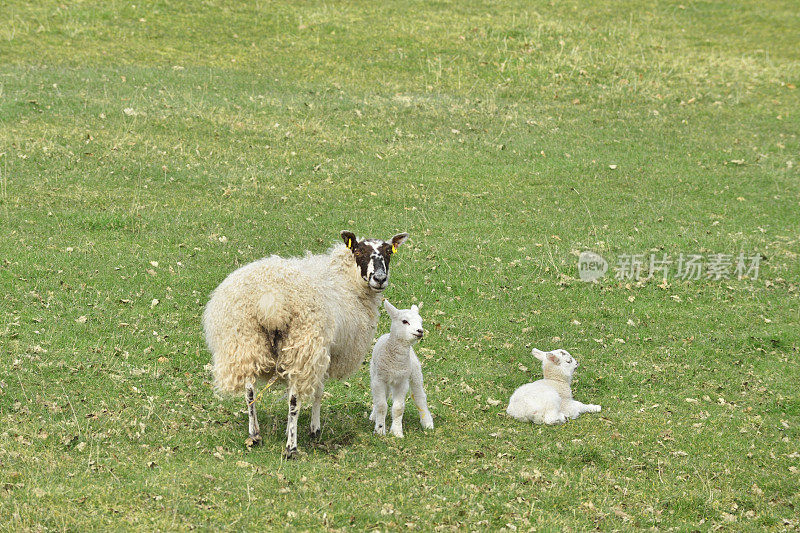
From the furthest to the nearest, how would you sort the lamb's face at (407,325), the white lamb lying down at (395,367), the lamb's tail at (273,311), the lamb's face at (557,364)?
the lamb's face at (557,364)
the white lamb lying down at (395,367)
the lamb's face at (407,325)
the lamb's tail at (273,311)

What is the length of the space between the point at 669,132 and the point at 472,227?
10.9m

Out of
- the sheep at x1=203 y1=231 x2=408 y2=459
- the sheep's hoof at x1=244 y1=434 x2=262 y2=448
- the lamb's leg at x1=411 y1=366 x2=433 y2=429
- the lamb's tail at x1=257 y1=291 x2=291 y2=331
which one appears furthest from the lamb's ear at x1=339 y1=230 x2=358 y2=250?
the sheep's hoof at x1=244 y1=434 x2=262 y2=448

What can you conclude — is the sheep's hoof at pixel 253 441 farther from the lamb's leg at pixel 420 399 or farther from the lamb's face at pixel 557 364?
the lamb's face at pixel 557 364

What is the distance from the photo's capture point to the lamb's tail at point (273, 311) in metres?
11.2

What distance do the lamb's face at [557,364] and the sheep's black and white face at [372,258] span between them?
2905 millimetres

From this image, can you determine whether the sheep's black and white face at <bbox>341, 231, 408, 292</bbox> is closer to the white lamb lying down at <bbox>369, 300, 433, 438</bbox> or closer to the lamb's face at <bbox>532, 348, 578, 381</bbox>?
the white lamb lying down at <bbox>369, 300, 433, 438</bbox>

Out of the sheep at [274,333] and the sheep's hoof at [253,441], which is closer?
the sheep at [274,333]

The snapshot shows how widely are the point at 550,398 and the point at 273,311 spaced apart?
453cm

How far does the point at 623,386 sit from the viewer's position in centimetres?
1538

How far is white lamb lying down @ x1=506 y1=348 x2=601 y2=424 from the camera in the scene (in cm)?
1344

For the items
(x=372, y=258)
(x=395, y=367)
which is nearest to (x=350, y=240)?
(x=372, y=258)

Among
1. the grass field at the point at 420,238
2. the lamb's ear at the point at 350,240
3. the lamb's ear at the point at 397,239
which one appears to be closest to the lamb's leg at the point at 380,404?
the grass field at the point at 420,238

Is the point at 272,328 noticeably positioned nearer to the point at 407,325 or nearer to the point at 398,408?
the point at 407,325

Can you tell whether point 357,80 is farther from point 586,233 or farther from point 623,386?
point 623,386
